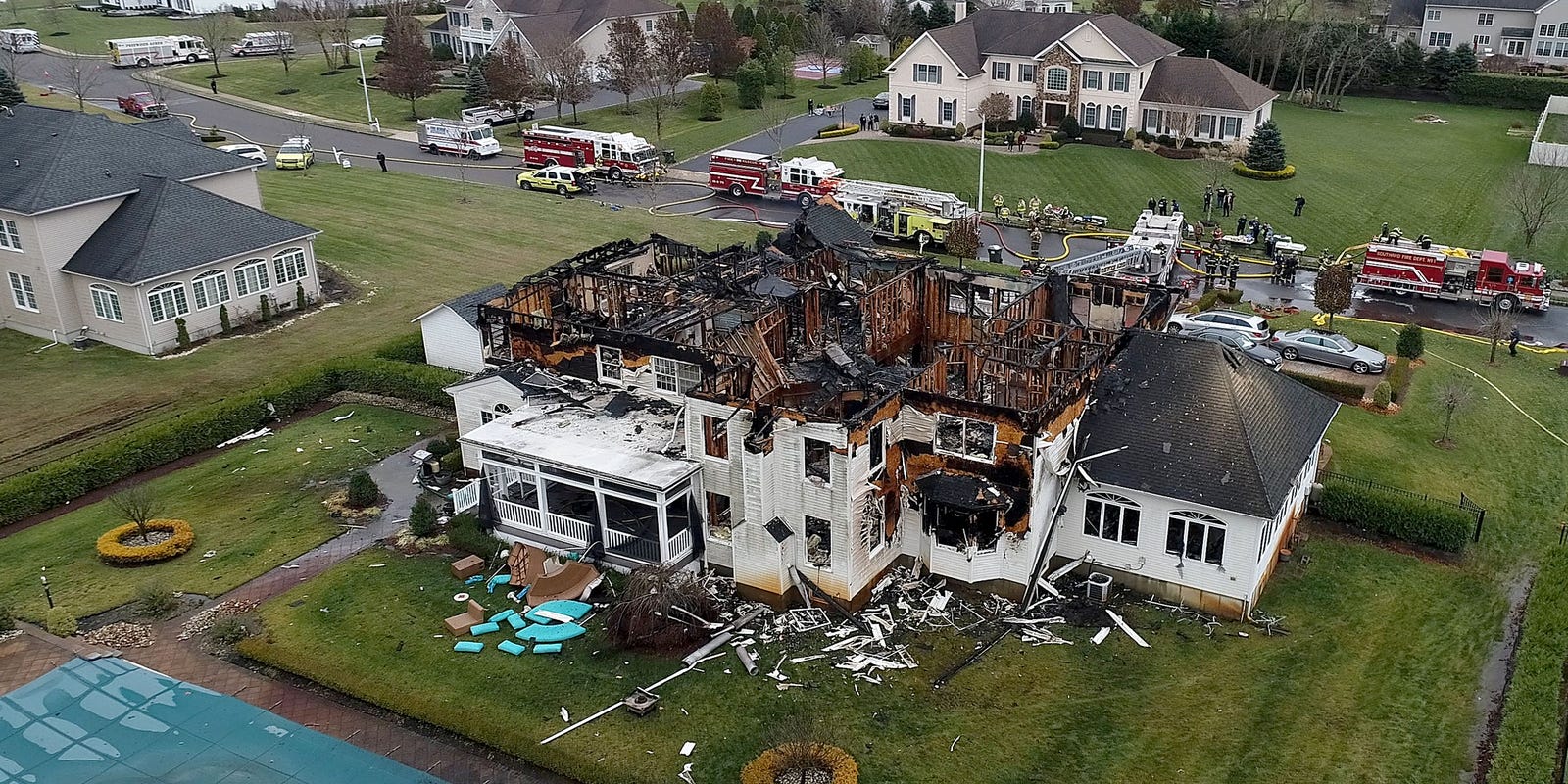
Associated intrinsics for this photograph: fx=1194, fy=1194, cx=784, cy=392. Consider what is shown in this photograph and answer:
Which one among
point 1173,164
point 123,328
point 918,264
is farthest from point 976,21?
point 123,328

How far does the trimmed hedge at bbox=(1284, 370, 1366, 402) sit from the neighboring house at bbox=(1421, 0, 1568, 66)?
72.2 meters

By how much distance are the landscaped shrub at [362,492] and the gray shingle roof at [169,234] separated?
17347 mm

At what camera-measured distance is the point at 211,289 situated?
4906 cm

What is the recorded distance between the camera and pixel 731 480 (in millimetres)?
30188

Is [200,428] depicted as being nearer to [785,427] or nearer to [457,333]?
[457,333]

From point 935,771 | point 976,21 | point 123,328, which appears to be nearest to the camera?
point 935,771

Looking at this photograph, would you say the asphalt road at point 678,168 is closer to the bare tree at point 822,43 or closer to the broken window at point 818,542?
the bare tree at point 822,43

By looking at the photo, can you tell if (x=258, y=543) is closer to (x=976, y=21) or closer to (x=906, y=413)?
(x=906, y=413)

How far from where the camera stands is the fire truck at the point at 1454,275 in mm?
49750

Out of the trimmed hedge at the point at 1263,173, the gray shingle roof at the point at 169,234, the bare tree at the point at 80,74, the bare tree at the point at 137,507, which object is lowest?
the bare tree at the point at 137,507

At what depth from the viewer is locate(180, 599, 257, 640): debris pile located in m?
29.8

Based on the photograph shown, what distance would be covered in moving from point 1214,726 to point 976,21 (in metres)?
69.5

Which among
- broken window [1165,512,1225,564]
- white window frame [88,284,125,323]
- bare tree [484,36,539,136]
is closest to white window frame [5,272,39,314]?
white window frame [88,284,125,323]

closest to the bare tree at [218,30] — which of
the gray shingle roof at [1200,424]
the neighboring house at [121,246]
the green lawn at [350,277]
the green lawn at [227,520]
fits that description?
the green lawn at [350,277]
